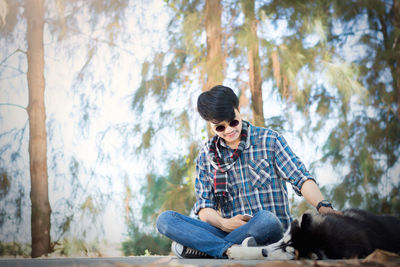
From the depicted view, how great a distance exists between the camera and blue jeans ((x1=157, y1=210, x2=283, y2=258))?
185cm

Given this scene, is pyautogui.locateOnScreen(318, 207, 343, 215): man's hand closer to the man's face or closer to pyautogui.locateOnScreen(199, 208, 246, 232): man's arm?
pyautogui.locateOnScreen(199, 208, 246, 232): man's arm

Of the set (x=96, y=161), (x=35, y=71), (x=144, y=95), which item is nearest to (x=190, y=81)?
(x=144, y=95)

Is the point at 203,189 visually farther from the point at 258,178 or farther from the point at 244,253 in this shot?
the point at 244,253

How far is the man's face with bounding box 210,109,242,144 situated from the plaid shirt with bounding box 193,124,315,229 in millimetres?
97

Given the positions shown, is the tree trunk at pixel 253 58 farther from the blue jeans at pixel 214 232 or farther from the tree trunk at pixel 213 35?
the blue jeans at pixel 214 232

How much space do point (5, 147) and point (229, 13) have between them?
2916 millimetres

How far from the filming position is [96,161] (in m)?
4.22

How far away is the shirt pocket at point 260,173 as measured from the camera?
2.13 meters

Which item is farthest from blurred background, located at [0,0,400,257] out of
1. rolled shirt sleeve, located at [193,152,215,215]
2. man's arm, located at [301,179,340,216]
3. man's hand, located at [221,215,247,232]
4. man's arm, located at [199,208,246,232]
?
man's arm, located at [301,179,340,216]

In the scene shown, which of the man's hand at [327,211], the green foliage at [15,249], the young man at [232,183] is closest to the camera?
the man's hand at [327,211]

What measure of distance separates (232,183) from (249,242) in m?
0.47

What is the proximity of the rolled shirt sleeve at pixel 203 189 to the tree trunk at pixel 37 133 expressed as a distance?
98.2 inches

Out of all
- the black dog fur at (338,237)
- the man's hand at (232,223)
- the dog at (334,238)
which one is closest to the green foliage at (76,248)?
the man's hand at (232,223)

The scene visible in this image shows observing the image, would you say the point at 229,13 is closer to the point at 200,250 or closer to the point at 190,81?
the point at 190,81
